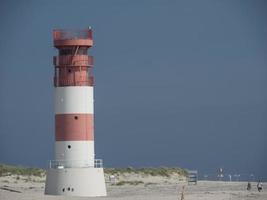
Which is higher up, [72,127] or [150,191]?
[72,127]

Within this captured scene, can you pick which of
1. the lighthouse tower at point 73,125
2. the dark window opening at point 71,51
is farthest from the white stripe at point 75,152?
the dark window opening at point 71,51

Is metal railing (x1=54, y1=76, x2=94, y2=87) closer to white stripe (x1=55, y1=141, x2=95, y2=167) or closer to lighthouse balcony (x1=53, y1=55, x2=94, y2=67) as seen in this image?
lighthouse balcony (x1=53, y1=55, x2=94, y2=67)

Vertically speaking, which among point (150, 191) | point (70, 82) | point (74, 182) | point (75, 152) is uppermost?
point (70, 82)

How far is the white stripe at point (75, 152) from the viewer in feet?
110

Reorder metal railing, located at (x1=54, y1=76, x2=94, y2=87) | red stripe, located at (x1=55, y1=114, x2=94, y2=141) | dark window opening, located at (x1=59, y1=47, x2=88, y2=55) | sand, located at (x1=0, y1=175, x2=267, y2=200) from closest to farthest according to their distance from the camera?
sand, located at (x1=0, y1=175, x2=267, y2=200) → red stripe, located at (x1=55, y1=114, x2=94, y2=141) → metal railing, located at (x1=54, y1=76, x2=94, y2=87) → dark window opening, located at (x1=59, y1=47, x2=88, y2=55)

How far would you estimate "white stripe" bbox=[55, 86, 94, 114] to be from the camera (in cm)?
3350

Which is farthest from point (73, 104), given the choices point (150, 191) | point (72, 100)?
point (150, 191)

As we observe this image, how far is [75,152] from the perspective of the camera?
33.5m

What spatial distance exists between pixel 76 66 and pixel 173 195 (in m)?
5.02

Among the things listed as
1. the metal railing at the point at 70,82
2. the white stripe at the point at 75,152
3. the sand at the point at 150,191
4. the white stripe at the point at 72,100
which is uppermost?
the metal railing at the point at 70,82

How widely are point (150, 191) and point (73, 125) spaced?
5177mm

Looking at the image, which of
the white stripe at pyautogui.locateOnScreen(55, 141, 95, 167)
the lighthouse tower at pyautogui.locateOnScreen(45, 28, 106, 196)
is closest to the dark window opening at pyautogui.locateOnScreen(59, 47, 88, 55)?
the lighthouse tower at pyautogui.locateOnScreen(45, 28, 106, 196)

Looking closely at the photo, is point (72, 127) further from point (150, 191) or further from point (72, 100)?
point (150, 191)

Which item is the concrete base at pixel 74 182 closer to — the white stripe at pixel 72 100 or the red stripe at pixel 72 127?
the red stripe at pixel 72 127
